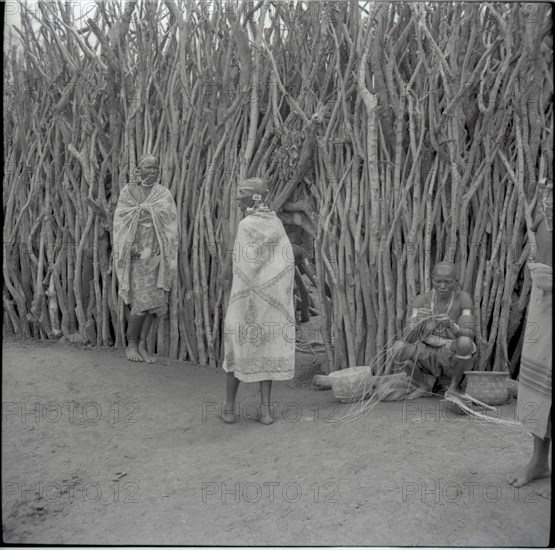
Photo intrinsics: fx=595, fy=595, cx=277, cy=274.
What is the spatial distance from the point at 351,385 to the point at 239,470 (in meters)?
0.99

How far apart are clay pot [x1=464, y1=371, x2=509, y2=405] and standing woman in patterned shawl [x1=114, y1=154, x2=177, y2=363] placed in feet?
6.90

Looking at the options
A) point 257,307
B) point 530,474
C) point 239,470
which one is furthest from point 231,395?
point 530,474

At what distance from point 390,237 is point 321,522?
1.93 meters

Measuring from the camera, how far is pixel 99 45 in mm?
4457

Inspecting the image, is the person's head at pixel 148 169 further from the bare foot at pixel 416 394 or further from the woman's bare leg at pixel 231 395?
the bare foot at pixel 416 394

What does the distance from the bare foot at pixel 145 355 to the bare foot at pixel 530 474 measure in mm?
2534

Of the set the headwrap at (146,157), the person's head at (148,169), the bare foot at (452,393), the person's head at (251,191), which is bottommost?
the bare foot at (452,393)

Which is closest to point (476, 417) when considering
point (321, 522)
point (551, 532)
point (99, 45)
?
point (551, 532)

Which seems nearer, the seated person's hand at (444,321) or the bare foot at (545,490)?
the bare foot at (545,490)

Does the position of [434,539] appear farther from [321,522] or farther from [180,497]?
[180,497]

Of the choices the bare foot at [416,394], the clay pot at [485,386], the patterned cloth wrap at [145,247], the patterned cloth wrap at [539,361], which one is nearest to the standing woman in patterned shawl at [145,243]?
the patterned cloth wrap at [145,247]

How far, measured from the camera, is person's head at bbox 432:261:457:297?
3.45 meters

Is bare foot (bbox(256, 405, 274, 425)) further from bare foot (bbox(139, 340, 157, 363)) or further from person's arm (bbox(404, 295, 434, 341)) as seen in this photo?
bare foot (bbox(139, 340, 157, 363))

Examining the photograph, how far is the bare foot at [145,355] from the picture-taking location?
13.7ft
